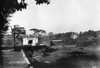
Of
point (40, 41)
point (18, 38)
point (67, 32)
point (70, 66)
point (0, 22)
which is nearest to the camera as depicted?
point (0, 22)

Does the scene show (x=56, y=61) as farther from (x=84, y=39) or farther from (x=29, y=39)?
(x=29, y=39)

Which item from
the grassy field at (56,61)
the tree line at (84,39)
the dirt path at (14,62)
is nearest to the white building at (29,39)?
the tree line at (84,39)

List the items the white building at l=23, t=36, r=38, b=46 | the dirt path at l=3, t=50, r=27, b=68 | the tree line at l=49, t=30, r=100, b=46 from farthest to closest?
the white building at l=23, t=36, r=38, b=46, the tree line at l=49, t=30, r=100, b=46, the dirt path at l=3, t=50, r=27, b=68

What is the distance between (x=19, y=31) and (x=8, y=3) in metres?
83.2

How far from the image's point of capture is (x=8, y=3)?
39.2 ft

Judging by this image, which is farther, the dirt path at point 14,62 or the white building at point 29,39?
the white building at point 29,39

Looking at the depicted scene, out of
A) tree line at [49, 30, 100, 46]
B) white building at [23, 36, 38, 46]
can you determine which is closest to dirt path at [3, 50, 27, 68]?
tree line at [49, 30, 100, 46]

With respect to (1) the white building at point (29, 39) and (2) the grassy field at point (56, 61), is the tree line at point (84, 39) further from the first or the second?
(2) the grassy field at point (56, 61)

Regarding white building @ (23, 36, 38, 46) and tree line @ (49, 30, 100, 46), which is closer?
tree line @ (49, 30, 100, 46)

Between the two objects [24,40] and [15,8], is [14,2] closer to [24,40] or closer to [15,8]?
[15,8]

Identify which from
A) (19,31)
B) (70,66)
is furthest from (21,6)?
(19,31)

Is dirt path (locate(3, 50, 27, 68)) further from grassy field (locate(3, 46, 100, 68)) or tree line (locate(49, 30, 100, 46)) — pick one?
tree line (locate(49, 30, 100, 46))

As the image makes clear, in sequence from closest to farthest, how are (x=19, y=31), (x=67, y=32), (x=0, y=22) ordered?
(x=0, y=22) < (x=19, y=31) < (x=67, y=32)

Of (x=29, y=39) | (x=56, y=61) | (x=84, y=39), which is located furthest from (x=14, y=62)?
(x=29, y=39)
